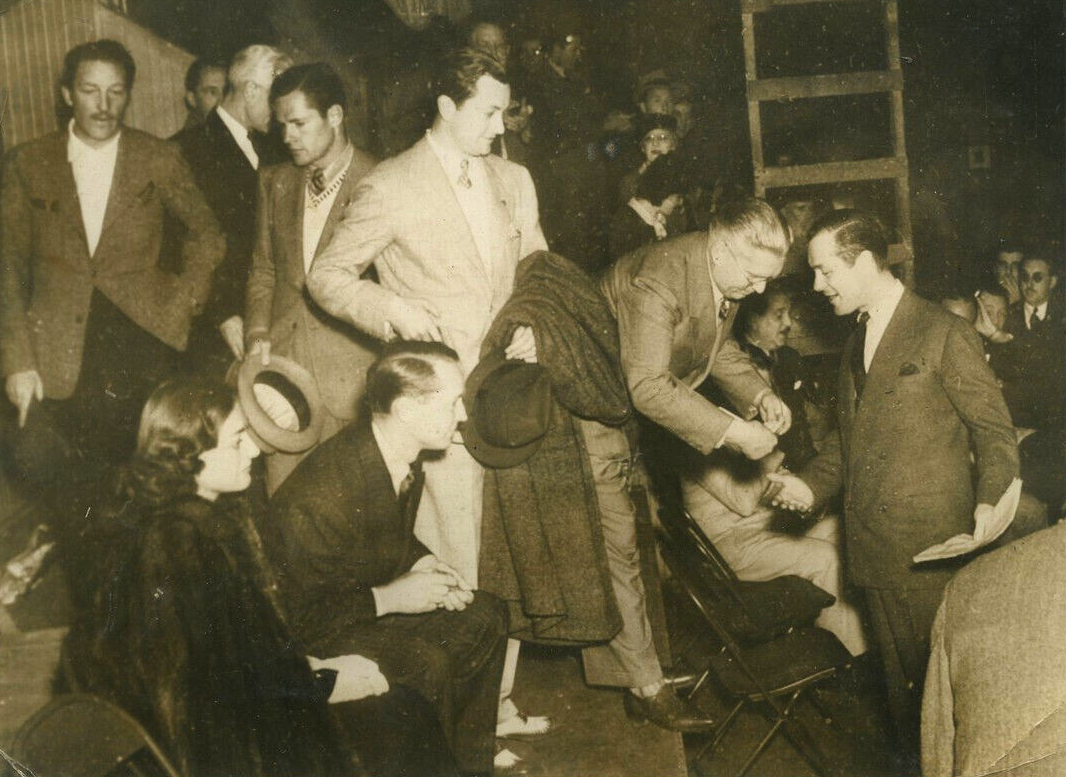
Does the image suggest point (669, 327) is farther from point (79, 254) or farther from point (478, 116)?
point (79, 254)

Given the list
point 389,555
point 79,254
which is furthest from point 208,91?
point 389,555

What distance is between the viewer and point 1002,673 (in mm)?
2383

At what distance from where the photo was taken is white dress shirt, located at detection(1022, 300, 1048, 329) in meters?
3.10

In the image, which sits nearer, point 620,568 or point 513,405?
point 513,405

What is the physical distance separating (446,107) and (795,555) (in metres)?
1.86

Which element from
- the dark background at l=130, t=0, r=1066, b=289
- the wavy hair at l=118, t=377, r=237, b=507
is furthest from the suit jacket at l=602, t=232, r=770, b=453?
the wavy hair at l=118, t=377, r=237, b=507

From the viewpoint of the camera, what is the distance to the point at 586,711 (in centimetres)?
302

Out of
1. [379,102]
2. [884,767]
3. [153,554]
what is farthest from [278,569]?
[884,767]

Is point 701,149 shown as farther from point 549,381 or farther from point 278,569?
point 278,569

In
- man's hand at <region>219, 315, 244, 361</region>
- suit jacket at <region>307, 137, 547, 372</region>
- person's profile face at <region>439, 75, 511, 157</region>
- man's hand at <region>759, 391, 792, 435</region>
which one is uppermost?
person's profile face at <region>439, 75, 511, 157</region>

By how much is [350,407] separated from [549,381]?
2.03 ft

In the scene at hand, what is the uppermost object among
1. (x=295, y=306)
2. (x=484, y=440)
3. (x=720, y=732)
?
(x=295, y=306)

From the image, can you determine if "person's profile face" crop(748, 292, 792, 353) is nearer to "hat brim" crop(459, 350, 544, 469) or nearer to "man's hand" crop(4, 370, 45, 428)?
"hat brim" crop(459, 350, 544, 469)

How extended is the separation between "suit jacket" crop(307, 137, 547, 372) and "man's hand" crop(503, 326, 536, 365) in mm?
94
